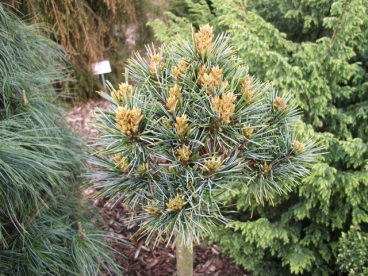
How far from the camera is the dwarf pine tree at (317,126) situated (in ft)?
6.62

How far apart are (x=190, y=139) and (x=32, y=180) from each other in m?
0.73

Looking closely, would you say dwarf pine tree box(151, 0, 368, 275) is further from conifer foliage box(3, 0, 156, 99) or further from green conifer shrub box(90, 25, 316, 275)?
conifer foliage box(3, 0, 156, 99)

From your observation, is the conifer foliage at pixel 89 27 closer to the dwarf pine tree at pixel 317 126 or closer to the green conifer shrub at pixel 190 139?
the dwarf pine tree at pixel 317 126

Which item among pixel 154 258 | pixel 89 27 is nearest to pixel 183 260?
pixel 154 258

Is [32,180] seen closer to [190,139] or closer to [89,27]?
[190,139]

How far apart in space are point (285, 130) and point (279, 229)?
3.01 ft

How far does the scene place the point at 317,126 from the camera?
7.54ft

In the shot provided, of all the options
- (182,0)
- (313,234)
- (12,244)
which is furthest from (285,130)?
(182,0)

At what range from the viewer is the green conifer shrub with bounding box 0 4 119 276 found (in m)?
1.41

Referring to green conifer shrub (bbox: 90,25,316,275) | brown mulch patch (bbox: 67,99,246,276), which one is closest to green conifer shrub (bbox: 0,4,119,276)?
green conifer shrub (bbox: 90,25,316,275)

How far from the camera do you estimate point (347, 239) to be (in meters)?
2.07

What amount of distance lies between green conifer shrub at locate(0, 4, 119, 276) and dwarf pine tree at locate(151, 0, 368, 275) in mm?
977

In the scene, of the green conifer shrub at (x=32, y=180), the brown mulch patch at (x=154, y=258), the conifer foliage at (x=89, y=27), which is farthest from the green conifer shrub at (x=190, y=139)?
the conifer foliage at (x=89, y=27)

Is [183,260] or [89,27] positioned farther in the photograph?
[89,27]
